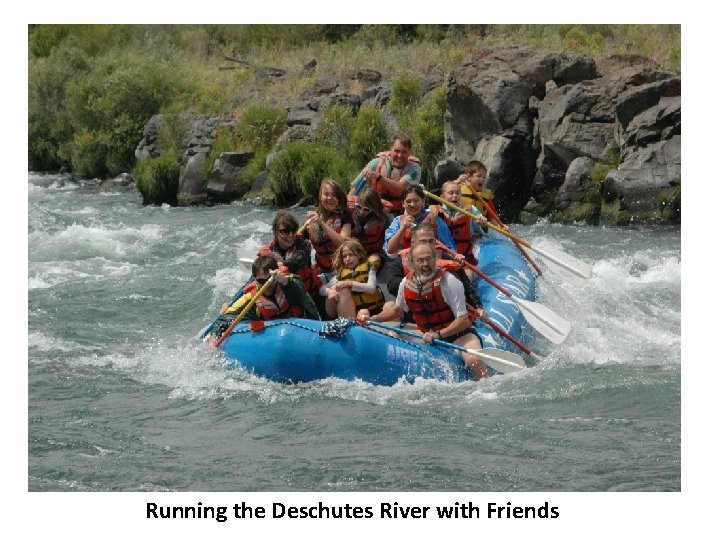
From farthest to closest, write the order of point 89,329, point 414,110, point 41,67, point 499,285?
1. point 41,67
2. point 414,110
3. point 89,329
4. point 499,285

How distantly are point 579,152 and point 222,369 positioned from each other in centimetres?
→ 734

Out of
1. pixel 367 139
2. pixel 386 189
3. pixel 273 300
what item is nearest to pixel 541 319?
pixel 386 189

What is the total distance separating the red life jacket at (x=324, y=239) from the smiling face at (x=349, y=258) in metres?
0.51

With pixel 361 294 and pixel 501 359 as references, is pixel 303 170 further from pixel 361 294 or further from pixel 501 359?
pixel 501 359

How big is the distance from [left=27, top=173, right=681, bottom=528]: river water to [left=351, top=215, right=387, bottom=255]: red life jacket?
1217 millimetres

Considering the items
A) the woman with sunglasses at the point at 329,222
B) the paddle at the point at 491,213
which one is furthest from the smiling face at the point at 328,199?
the paddle at the point at 491,213

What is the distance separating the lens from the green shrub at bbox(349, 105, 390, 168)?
1530 centimetres

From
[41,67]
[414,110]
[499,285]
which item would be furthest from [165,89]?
[499,285]

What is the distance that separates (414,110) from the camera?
1580cm

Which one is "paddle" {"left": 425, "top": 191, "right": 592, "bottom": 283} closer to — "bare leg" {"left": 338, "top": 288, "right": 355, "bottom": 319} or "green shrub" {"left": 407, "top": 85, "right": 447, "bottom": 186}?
"bare leg" {"left": 338, "top": 288, "right": 355, "bottom": 319}

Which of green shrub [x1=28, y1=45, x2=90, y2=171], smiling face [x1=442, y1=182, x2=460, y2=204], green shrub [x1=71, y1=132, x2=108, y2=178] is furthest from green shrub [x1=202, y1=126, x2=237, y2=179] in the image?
smiling face [x1=442, y1=182, x2=460, y2=204]

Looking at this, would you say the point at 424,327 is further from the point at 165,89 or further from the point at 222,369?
the point at 165,89

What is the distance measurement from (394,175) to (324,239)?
1112 mm
